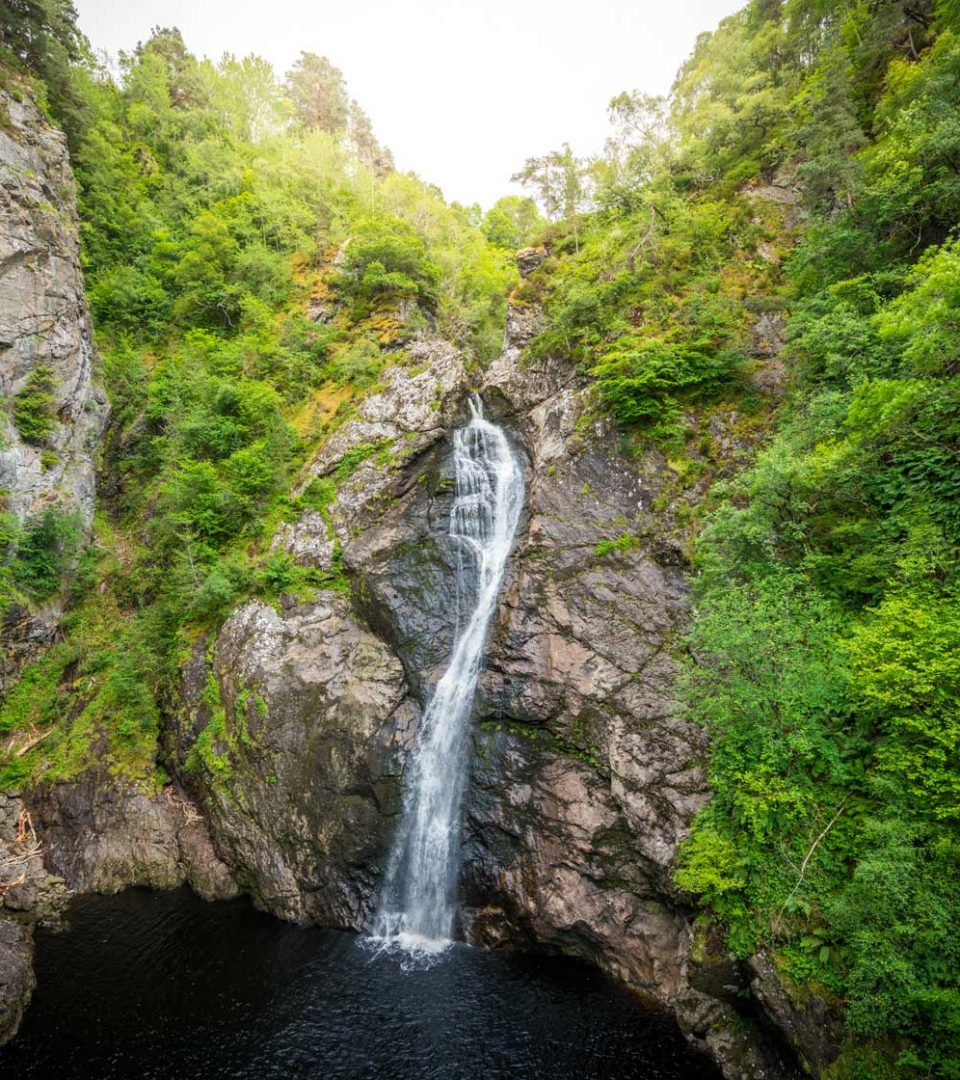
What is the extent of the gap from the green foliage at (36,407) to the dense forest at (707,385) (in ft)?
0.36

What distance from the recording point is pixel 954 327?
798 centimetres

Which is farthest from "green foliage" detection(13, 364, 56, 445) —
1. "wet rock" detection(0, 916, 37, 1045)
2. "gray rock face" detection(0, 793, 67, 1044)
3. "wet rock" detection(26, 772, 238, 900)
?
"wet rock" detection(0, 916, 37, 1045)

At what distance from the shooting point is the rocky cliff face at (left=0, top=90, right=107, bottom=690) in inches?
698

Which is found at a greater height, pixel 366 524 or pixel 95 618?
pixel 366 524

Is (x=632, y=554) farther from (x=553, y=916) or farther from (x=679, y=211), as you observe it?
(x=679, y=211)

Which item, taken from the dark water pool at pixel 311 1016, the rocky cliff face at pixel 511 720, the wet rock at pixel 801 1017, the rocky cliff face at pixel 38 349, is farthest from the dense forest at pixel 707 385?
the dark water pool at pixel 311 1016

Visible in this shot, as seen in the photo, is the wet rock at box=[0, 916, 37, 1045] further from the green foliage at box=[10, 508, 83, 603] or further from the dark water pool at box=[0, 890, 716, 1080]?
the green foliage at box=[10, 508, 83, 603]

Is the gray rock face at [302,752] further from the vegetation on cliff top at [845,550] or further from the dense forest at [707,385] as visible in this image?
the vegetation on cliff top at [845,550]

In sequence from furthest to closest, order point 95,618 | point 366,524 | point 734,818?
point 95,618 → point 366,524 → point 734,818

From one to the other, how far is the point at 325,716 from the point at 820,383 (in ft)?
52.5

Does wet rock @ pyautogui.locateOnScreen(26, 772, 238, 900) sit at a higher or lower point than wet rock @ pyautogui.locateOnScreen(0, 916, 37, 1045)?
higher

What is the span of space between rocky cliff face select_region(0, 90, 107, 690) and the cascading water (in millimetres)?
→ 14779

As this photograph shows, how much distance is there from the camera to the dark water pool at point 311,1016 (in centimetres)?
948

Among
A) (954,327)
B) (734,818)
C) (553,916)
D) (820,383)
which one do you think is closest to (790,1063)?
(734,818)
